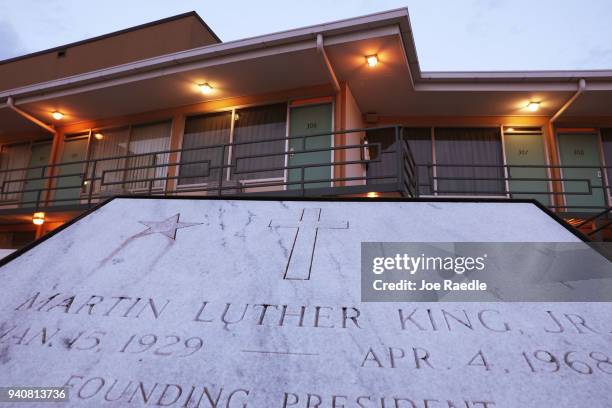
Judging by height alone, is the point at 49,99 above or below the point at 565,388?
above

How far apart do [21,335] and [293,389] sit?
2.07 metres

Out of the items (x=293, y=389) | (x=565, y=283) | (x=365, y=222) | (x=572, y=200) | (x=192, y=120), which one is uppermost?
(x=192, y=120)

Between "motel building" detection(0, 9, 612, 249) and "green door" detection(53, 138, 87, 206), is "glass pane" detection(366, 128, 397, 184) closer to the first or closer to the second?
"motel building" detection(0, 9, 612, 249)

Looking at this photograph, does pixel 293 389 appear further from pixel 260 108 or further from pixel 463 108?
pixel 463 108

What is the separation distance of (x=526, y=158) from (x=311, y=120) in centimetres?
535

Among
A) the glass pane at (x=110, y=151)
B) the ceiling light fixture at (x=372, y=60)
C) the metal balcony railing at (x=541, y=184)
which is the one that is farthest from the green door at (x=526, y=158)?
the glass pane at (x=110, y=151)

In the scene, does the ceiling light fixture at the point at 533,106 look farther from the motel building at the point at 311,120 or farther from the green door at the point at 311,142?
the green door at the point at 311,142

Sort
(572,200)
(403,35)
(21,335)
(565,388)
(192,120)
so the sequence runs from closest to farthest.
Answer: (565,388) → (21,335) → (403,35) → (572,200) → (192,120)

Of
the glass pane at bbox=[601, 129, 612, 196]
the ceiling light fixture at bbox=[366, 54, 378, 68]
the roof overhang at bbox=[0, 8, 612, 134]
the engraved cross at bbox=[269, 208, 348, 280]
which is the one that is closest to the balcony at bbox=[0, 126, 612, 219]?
→ the glass pane at bbox=[601, 129, 612, 196]

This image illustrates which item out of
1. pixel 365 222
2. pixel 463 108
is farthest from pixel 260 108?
pixel 365 222

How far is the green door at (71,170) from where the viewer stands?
35.0 ft

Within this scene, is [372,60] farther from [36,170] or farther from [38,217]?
[36,170]

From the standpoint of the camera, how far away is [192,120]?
10.1 meters

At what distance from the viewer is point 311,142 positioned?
28.6 ft
